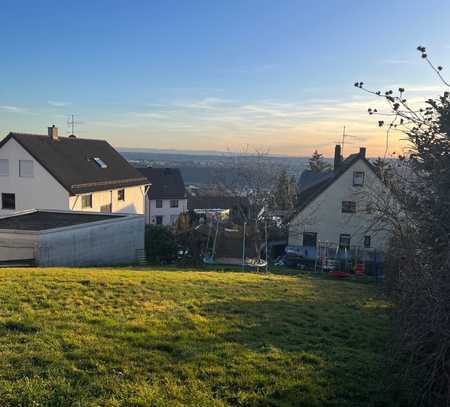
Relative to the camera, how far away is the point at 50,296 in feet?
24.1

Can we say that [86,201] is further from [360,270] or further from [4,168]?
[360,270]

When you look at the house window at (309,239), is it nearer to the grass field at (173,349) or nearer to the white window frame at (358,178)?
the white window frame at (358,178)

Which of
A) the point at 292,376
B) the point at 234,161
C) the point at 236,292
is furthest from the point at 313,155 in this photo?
the point at 292,376

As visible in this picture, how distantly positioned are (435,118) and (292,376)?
133 inches

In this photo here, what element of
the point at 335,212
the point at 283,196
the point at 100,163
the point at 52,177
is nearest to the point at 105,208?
the point at 100,163

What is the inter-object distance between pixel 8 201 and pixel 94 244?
1256cm

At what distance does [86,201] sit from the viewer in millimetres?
25859

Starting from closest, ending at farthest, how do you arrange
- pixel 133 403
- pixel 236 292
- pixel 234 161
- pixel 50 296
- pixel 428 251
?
pixel 133 403 < pixel 428 251 < pixel 50 296 < pixel 236 292 < pixel 234 161

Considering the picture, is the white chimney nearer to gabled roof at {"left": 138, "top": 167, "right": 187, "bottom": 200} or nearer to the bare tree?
gabled roof at {"left": 138, "top": 167, "right": 187, "bottom": 200}

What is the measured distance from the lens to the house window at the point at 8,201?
25641 mm

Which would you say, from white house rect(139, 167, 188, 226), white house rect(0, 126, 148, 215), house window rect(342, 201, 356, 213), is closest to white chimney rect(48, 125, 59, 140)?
white house rect(0, 126, 148, 215)

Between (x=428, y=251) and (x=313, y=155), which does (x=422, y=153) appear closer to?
(x=428, y=251)

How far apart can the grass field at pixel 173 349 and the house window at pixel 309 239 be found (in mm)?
19017

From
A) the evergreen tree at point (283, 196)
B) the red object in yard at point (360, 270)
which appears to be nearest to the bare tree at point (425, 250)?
the red object in yard at point (360, 270)
